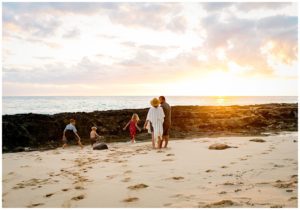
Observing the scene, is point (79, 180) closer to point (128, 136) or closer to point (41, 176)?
point (41, 176)

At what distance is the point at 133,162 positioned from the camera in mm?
9500

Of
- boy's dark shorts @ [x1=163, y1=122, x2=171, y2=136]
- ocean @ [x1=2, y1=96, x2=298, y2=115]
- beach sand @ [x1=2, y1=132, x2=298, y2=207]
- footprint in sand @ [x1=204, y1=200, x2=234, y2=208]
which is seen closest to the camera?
footprint in sand @ [x1=204, y1=200, x2=234, y2=208]

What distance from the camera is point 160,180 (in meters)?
7.11

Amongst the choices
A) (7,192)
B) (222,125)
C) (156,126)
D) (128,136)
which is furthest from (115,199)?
(222,125)

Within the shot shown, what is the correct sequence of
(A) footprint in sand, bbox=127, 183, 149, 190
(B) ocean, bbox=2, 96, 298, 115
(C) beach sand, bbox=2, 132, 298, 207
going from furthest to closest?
(B) ocean, bbox=2, 96, 298, 115, (A) footprint in sand, bbox=127, 183, 149, 190, (C) beach sand, bbox=2, 132, 298, 207

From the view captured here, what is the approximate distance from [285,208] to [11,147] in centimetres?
1357

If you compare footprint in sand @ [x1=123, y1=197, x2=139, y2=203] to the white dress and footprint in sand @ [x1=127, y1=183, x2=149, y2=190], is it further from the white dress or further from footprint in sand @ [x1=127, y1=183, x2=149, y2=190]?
the white dress

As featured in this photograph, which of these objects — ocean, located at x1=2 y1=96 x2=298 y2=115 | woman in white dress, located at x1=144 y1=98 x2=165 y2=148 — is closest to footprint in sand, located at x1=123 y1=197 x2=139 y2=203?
woman in white dress, located at x1=144 y1=98 x2=165 y2=148

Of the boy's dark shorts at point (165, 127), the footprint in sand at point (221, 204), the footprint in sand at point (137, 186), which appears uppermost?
the boy's dark shorts at point (165, 127)

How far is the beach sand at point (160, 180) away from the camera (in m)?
5.73

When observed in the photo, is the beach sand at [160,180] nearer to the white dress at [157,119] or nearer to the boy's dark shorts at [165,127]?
the white dress at [157,119]

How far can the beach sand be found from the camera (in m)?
5.73

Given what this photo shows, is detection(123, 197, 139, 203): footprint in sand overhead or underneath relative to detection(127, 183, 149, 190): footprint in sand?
underneath

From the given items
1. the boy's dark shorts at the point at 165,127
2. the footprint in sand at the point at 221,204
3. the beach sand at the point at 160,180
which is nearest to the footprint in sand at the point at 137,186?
the beach sand at the point at 160,180
